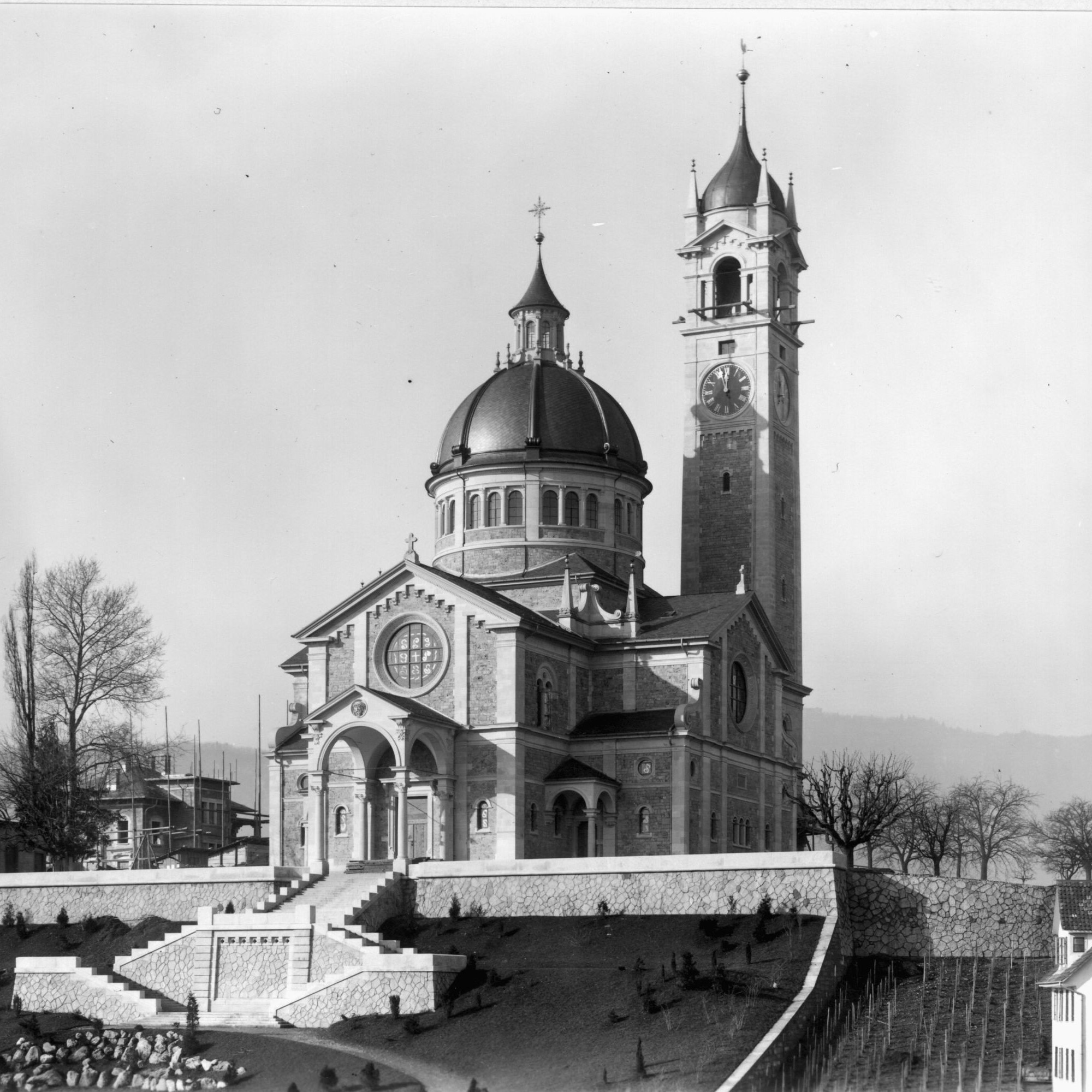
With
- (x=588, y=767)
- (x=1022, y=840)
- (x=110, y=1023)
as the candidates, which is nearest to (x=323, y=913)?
(x=110, y=1023)

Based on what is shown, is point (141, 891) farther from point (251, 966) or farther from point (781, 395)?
point (781, 395)

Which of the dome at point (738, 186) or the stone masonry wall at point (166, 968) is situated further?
the dome at point (738, 186)

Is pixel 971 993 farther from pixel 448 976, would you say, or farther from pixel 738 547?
pixel 738 547

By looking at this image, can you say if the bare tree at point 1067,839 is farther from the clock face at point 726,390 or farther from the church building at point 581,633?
the clock face at point 726,390

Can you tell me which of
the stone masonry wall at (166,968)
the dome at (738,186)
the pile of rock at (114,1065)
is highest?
the dome at (738,186)

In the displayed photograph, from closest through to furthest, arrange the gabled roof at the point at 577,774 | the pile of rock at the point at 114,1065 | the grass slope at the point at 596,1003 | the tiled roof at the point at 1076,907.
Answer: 1. the grass slope at the point at 596,1003
2. the pile of rock at the point at 114,1065
3. the tiled roof at the point at 1076,907
4. the gabled roof at the point at 577,774

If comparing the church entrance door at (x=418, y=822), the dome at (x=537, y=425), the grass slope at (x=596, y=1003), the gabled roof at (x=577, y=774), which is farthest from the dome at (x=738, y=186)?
the grass slope at (x=596, y=1003)

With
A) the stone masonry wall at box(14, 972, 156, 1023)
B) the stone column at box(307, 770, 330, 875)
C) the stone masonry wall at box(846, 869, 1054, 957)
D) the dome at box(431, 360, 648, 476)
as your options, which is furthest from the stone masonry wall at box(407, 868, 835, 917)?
the dome at box(431, 360, 648, 476)
